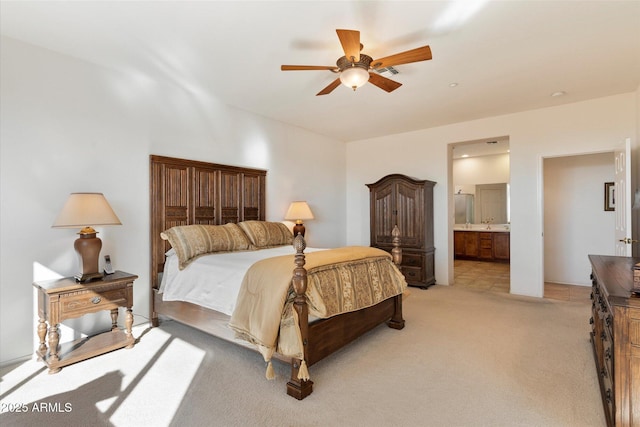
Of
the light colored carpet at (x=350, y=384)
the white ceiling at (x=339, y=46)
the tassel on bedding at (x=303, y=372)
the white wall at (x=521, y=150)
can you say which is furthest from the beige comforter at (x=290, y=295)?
the white wall at (x=521, y=150)

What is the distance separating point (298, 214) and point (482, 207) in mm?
5536

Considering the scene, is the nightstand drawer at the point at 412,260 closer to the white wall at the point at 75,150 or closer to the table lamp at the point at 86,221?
the white wall at the point at 75,150

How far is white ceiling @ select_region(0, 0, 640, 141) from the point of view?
2293mm

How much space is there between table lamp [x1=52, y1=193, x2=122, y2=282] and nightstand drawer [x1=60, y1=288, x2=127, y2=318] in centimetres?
15

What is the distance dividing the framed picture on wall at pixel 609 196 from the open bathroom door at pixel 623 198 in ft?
4.65

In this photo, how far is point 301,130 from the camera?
553 centimetres

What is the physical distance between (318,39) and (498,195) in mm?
6921

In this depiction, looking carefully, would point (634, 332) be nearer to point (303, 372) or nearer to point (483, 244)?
point (303, 372)

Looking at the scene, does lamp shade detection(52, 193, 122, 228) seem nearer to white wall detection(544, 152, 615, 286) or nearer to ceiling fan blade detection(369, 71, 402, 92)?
ceiling fan blade detection(369, 71, 402, 92)

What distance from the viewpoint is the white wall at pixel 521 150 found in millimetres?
4176

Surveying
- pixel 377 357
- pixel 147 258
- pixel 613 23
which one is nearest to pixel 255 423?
pixel 377 357

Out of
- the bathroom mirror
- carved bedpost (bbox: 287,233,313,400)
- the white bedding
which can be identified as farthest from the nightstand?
the bathroom mirror

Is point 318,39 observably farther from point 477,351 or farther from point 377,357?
point 477,351

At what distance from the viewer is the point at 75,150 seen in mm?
3000
